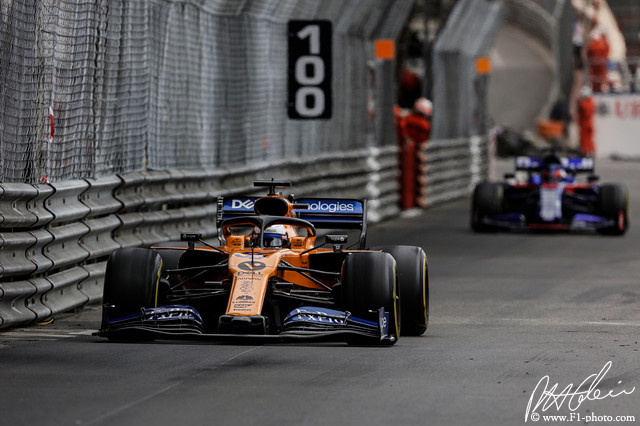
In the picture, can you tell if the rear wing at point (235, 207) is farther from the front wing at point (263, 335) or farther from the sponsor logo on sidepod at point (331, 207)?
the front wing at point (263, 335)

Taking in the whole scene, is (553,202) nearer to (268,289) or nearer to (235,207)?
(235,207)

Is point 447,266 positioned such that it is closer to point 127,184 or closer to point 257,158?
point 257,158

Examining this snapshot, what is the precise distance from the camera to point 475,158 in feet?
115

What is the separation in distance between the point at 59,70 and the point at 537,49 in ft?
165

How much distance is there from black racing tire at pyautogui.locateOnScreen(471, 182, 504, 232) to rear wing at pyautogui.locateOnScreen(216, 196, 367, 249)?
35.6 feet

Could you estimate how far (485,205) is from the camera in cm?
2230

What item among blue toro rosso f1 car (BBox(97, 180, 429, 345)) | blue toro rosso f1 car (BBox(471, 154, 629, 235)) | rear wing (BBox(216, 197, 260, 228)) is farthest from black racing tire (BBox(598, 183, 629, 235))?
blue toro rosso f1 car (BBox(97, 180, 429, 345))

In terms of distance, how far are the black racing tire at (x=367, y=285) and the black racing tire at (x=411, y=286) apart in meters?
0.66

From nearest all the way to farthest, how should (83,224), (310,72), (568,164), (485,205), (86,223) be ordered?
1. (83,224)
2. (86,223)
3. (310,72)
4. (485,205)
5. (568,164)

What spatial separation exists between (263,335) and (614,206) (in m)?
12.7

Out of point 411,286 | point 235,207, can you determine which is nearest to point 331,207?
point 235,207

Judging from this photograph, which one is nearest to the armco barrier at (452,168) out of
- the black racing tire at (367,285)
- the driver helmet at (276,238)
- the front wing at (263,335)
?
the driver helmet at (276,238)

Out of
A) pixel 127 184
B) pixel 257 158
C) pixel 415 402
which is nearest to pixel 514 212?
pixel 257 158

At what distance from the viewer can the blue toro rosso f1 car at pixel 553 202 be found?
2195cm
